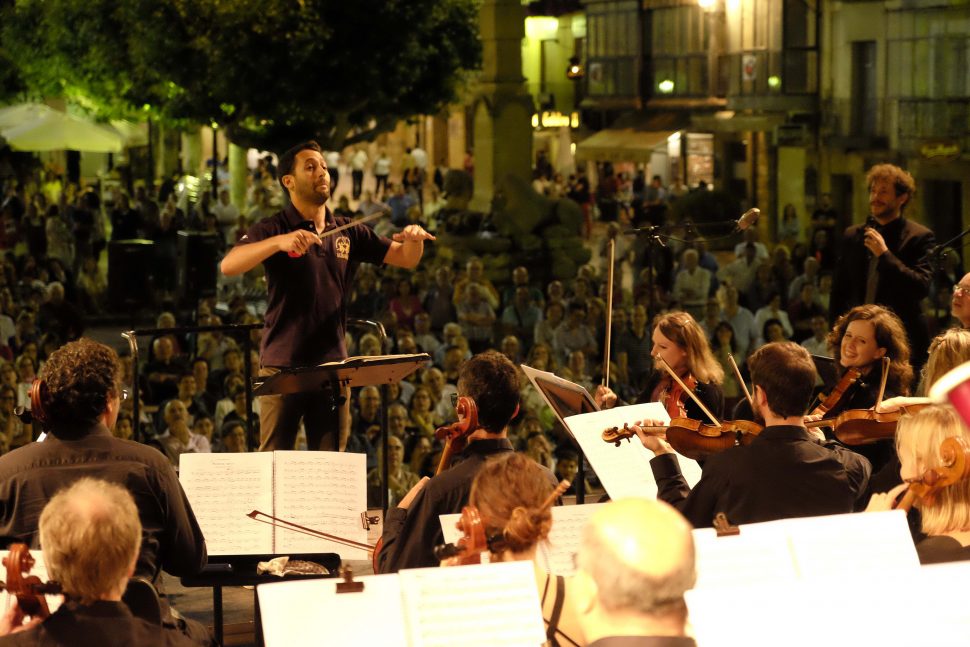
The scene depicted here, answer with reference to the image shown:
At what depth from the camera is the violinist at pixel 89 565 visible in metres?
3.11

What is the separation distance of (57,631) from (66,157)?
28.0m

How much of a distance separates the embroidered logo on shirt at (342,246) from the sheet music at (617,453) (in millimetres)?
1262

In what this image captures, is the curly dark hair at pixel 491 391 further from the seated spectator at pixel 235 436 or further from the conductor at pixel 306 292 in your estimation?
the seated spectator at pixel 235 436

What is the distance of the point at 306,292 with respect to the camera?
218 inches

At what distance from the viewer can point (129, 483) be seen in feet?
12.6

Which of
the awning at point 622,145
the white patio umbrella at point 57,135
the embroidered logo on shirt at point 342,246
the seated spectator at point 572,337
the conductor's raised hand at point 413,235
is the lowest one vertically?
the seated spectator at point 572,337

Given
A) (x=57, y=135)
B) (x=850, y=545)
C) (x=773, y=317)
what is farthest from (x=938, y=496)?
(x=57, y=135)

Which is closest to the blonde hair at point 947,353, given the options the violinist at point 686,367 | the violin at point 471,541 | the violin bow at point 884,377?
the violin bow at point 884,377

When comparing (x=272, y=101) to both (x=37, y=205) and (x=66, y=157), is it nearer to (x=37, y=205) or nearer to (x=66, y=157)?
(x=37, y=205)

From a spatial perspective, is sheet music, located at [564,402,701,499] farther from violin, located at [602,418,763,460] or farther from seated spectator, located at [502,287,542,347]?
seated spectator, located at [502,287,542,347]

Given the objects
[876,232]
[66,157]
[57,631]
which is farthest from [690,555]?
[66,157]

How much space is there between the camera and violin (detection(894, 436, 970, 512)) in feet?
12.2

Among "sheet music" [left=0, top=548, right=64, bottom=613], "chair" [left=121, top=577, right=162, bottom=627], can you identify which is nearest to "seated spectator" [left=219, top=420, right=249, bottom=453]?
"sheet music" [left=0, top=548, right=64, bottom=613]

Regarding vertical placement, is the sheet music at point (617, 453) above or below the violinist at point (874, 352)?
below
